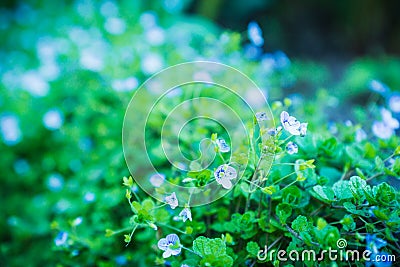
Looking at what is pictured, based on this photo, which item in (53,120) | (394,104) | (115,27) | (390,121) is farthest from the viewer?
(115,27)

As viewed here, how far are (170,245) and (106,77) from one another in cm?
130

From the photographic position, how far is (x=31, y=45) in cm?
285

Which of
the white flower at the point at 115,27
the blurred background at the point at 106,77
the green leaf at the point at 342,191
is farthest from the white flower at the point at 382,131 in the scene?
the white flower at the point at 115,27

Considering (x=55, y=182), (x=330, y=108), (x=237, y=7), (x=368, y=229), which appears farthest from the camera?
(x=237, y=7)

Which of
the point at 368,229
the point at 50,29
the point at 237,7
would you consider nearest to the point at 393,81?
the point at 237,7

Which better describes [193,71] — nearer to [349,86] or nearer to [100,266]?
[100,266]

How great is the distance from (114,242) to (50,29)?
191 centimetres

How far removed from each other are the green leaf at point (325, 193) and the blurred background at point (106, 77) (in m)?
0.56

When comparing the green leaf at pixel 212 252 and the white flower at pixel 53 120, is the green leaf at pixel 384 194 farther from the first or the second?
the white flower at pixel 53 120

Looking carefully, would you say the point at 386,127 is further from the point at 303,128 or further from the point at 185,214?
the point at 185,214

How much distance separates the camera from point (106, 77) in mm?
2135

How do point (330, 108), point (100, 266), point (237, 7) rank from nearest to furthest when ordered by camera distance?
1. point (100, 266)
2. point (330, 108)
3. point (237, 7)

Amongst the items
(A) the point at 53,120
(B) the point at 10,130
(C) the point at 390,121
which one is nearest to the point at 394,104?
(C) the point at 390,121

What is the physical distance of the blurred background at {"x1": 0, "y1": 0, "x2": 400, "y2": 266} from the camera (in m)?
1.62
